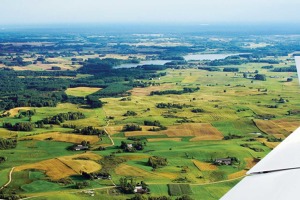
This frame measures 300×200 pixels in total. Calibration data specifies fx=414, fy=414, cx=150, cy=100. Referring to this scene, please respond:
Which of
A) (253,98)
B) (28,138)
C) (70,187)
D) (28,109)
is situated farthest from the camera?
(253,98)

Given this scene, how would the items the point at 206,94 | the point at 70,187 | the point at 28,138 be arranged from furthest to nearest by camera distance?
the point at 206,94
the point at 28,138
the point at 70,187

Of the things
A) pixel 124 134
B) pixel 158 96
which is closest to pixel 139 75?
pixel 158 96

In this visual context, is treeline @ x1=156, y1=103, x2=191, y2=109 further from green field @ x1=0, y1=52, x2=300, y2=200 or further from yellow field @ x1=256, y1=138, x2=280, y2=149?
yellow field @ x1=256, y1=138, x2=280, y2=149

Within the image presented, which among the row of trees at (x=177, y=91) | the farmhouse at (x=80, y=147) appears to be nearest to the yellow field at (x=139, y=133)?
the farmhouse at (x=80, y=147)

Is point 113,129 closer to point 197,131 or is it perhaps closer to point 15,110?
point 197,131

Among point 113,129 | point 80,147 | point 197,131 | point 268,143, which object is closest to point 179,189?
point 80,147

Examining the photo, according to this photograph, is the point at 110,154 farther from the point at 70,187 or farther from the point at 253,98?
the point at 253,98
